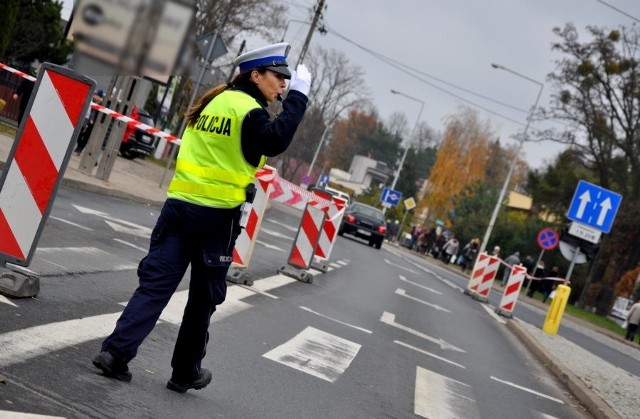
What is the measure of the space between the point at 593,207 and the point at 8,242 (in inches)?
781

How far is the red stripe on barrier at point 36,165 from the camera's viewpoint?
689 cm

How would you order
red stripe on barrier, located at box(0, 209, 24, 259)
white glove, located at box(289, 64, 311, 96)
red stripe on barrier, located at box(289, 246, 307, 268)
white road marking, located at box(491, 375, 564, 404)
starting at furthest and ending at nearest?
red stripe on barrier, located at box(289, 246, 307, 268)
white road marking, located at box(491, 375, 564, 404)
red stripe on barrier, located at box(0, 209, 24, 259)
white glove, located at box(289, 64, 311, 96)

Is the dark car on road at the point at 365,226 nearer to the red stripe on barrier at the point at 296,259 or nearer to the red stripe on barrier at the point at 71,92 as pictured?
the red stripe on barrier at the point at 296,259

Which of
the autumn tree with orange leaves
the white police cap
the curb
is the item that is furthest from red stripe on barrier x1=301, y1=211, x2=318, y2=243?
the autumn tree with orange leaves

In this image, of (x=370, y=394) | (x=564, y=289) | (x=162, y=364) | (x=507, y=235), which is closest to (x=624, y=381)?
(x=564, y=289)

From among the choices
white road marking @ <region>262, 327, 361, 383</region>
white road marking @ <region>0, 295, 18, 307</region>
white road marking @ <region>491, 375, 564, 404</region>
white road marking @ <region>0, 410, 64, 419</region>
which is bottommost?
white road marking @ <region>0, 295, 18, 307</region>

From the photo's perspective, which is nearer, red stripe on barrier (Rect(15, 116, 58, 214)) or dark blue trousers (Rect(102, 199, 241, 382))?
dark blue trousers (Rect(102, 199, 241, 382))

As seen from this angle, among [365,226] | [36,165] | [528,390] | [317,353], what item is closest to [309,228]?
[528,390]

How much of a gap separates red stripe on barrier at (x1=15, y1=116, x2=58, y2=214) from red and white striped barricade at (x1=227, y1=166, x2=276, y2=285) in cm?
530

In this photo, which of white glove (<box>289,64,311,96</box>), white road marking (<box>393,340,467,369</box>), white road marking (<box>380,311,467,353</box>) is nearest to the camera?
white glove (<box>289,64,311,96</box>)

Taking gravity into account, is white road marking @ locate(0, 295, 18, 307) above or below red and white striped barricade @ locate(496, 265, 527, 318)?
below

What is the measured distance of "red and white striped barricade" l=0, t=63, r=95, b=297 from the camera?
682 cm

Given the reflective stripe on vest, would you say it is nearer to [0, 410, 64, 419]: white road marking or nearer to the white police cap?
the white police cap

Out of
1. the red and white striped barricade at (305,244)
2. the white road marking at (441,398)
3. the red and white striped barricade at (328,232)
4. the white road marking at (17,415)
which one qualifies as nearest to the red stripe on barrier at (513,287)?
the red and white striped barricade at (328,232)
